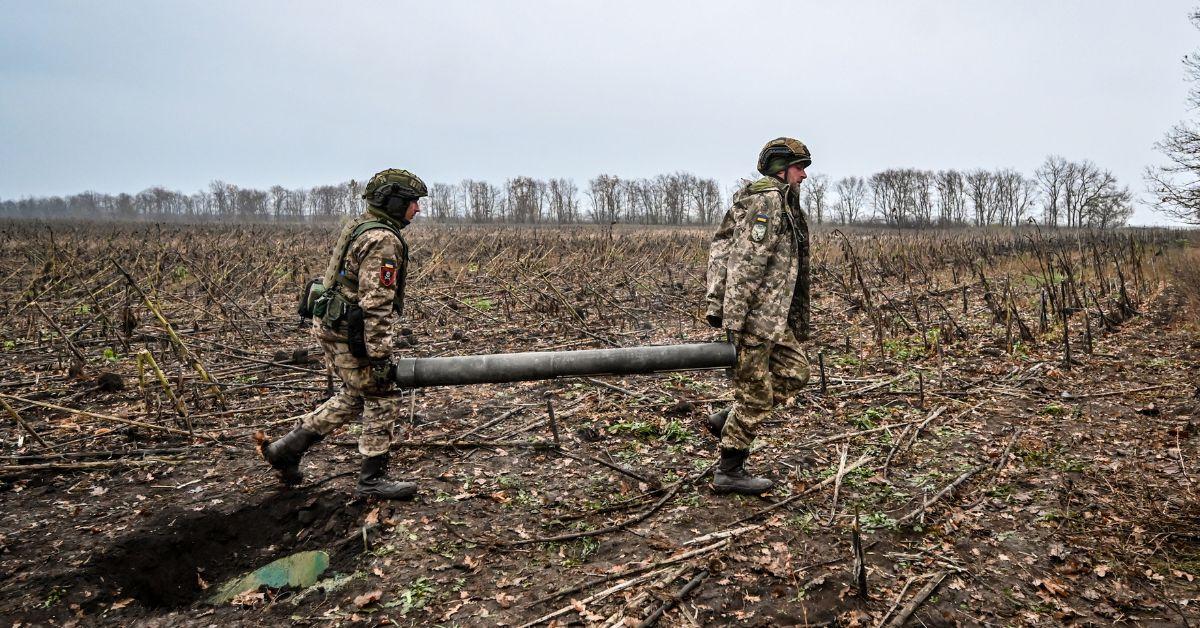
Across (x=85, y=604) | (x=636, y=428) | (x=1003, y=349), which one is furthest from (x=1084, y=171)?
(x=85, y=604)

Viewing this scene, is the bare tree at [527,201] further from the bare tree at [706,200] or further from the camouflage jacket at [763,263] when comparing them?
the camouflage jacket at [763,263]

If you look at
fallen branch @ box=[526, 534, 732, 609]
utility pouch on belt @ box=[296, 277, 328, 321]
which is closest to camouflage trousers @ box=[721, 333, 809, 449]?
fallen branch @ box=[526, 534, 732, 609]

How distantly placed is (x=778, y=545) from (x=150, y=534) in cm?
365

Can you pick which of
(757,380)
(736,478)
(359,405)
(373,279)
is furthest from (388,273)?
(736,478)

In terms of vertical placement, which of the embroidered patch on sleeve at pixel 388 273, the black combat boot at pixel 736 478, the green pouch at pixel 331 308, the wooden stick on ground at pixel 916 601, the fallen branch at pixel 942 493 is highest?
the embroidered patch on sleeve at pixel 388 273

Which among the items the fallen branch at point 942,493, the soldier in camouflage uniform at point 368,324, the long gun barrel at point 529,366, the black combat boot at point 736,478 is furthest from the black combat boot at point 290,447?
the fallen branch at point 942,493

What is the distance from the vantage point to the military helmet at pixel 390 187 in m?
3.72

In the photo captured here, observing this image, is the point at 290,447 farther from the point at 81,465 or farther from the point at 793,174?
the point at 793,174

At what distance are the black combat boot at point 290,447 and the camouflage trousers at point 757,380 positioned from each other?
2.65m

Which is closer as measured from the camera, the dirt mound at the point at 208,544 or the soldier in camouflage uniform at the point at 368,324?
the dirt mound at the point at 208,544

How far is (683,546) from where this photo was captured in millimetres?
3230

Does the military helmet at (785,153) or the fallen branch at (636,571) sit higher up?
the military helmet at (785,153)

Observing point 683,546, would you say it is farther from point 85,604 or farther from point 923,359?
point 923,359

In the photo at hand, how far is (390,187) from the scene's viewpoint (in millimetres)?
3746
